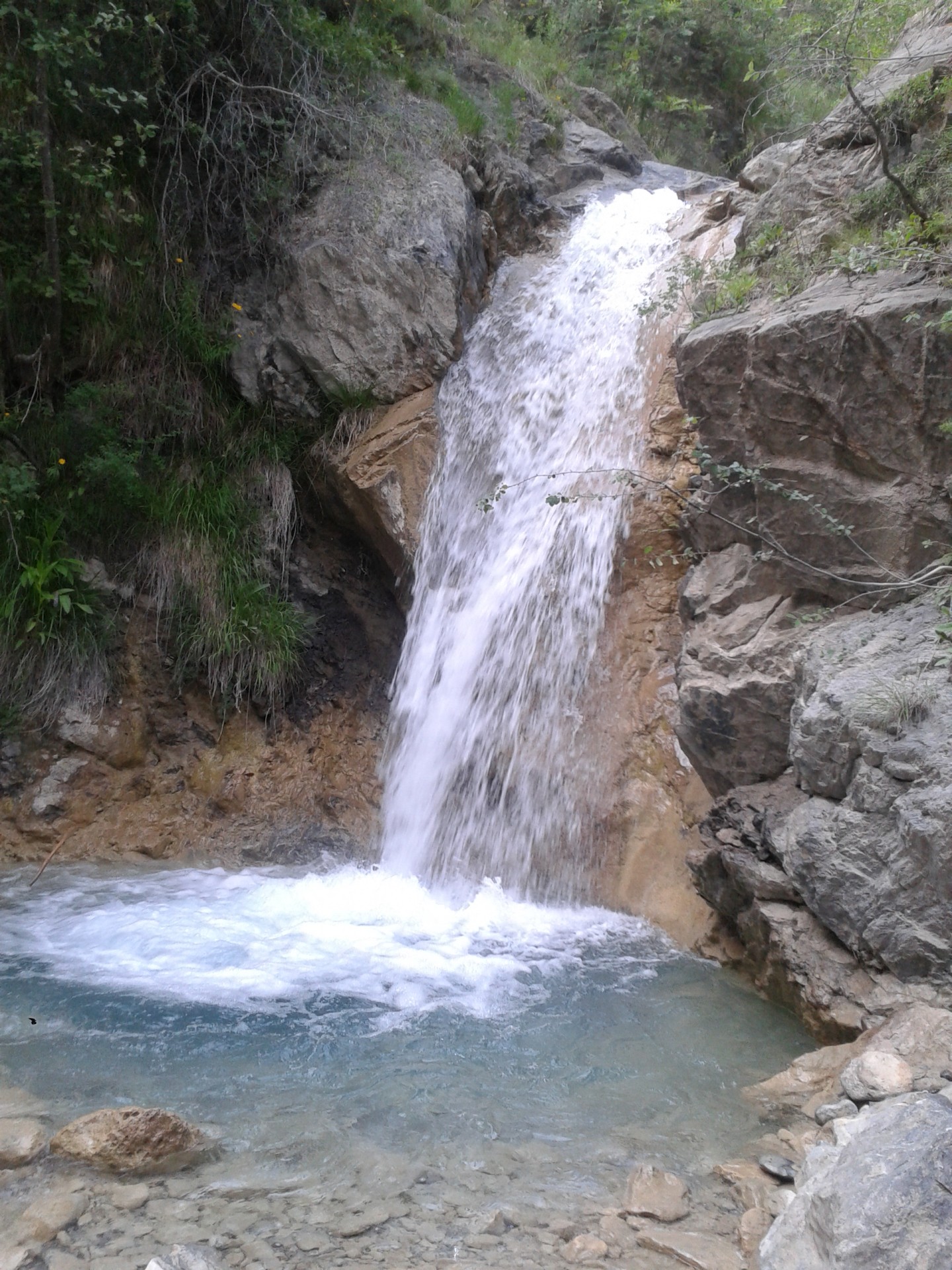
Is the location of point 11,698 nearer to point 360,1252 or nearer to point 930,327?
point 360,1252

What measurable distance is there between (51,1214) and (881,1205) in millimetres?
1866

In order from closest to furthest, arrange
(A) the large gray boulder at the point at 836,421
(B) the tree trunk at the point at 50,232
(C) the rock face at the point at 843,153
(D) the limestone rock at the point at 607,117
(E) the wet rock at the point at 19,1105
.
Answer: (E) the wet rock at the point at 19,1105
(A) the large gray boulder at the point at 836,421
(C) the rock face at the point at 843,153
(B) the tree trunk at the point at 50,232
(D) the limestone rock at the point at 607,117

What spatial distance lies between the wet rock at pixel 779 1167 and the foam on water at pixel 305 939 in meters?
1.35

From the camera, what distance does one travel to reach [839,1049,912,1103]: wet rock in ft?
9.25

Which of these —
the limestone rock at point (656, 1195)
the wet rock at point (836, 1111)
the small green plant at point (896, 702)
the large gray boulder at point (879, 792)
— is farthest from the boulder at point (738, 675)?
the limestone rock at point (656, 1195)

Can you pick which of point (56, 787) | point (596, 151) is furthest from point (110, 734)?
point (596, 151)

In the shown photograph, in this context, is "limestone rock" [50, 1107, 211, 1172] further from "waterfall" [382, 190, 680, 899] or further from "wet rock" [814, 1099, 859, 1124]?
"waterfall" [382, 190, 680, 899]

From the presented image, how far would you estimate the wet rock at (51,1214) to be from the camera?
2.24 m

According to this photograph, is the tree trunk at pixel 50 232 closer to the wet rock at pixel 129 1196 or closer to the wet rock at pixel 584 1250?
the wet rock at pixel 129 1196

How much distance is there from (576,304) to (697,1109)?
19.3 ft

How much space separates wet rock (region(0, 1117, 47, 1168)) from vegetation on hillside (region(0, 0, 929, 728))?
3.68 m

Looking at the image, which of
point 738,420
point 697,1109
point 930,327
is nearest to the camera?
point 697,1109

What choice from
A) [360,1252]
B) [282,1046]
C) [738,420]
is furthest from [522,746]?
[360,1252]

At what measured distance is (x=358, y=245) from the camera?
23.4 feet
